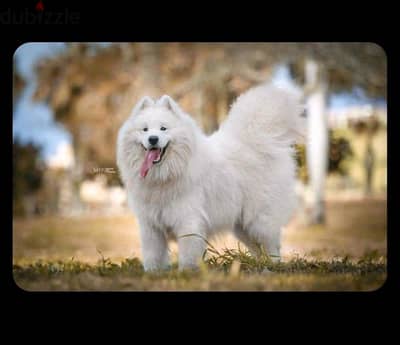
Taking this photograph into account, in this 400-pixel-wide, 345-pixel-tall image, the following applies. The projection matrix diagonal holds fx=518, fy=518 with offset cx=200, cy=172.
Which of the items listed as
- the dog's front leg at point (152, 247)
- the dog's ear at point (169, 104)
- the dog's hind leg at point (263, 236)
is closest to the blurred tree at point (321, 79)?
the dog's hind leg at point (263, 236)

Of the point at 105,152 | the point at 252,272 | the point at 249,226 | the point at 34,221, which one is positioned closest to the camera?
the point at 252,272

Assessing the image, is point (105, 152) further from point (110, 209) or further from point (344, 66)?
point (344, 66)

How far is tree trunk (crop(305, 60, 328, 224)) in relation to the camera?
9078 mm

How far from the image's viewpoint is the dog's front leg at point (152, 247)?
4539mm

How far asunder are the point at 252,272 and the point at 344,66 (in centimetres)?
521

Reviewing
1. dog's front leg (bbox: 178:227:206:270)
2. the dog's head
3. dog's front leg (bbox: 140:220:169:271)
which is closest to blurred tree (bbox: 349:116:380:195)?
the dog's head

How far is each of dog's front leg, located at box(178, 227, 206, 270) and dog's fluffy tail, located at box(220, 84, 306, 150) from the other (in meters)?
1.22

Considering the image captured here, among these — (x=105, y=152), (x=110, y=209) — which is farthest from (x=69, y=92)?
(x=110, y=209)

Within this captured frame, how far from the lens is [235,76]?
32.2ft

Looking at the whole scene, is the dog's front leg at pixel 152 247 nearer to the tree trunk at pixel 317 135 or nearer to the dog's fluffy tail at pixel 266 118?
the dog's fluffy tail at pixel 266 118

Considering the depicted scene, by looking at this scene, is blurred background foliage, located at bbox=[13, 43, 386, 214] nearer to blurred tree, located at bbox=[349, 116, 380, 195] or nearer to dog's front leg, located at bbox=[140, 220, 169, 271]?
blurred tree, located at bbox=[349, 116, 380, 195]

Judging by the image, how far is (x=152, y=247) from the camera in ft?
14.9

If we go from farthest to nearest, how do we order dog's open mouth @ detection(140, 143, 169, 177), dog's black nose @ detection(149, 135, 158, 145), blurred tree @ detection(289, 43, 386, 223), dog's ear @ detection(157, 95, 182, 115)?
blurred tree @ detection(289, 43, 386, 223) → dog's ear @ detection(157, 95, 182, 115) → dog's open mouth @ detection(140, 143, 169, 177) → dog's black nose @ detection(149, 135, 158, 145)

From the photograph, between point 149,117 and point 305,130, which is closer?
point 149,117
